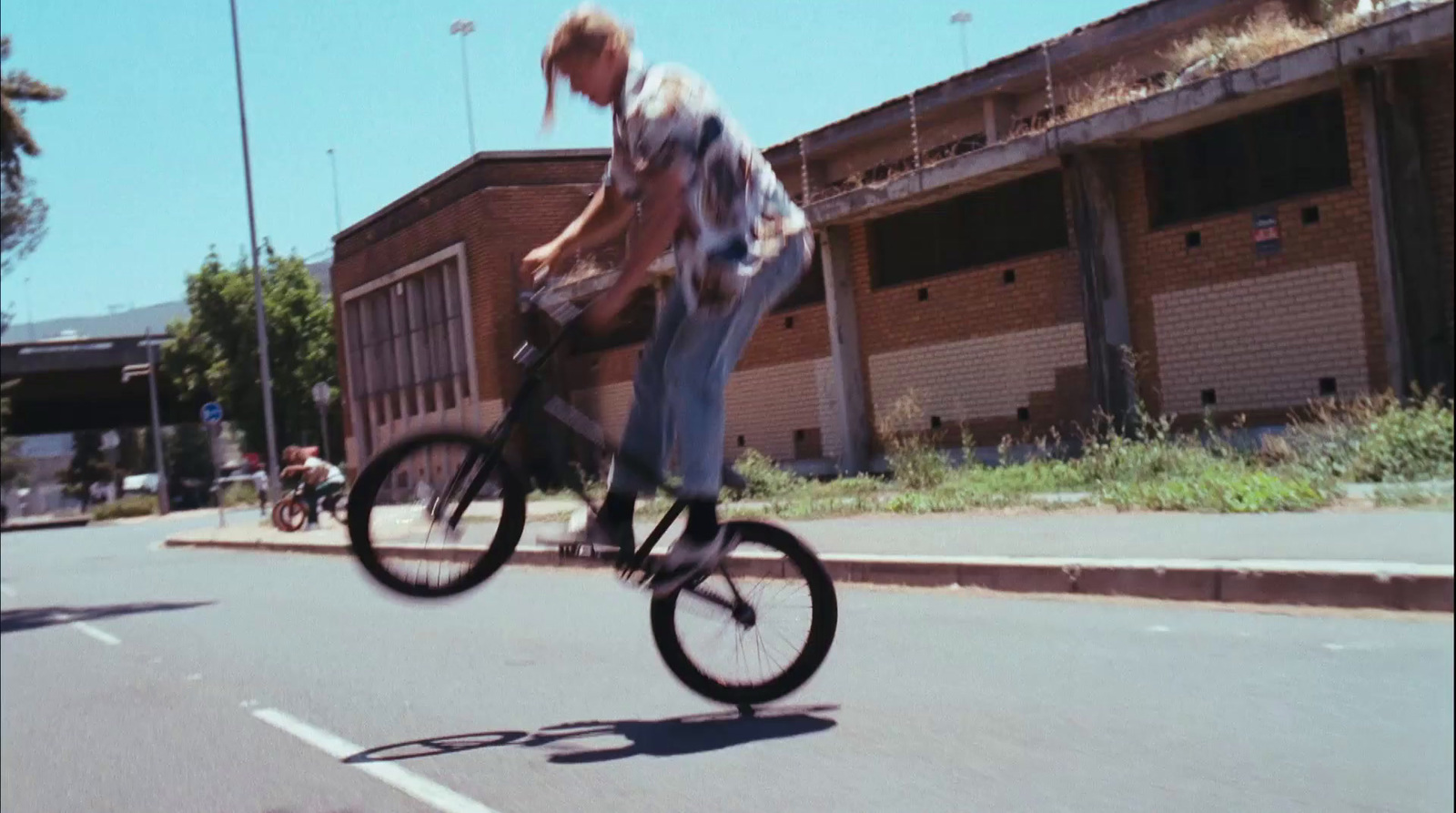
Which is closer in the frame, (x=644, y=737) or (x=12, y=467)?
(x=644, y=737)

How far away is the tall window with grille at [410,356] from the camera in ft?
8.28

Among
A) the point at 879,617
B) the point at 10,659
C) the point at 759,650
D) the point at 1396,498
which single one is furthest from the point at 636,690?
the point at 10,659

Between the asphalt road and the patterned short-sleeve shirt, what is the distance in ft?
5.35

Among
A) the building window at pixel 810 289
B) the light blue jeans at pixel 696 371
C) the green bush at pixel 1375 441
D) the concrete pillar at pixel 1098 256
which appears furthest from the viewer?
the concrete pillar at pixel 1098 256

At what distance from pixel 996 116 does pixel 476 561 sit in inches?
138

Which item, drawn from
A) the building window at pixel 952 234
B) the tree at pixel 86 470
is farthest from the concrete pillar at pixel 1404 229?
the tree at pixel 86 470

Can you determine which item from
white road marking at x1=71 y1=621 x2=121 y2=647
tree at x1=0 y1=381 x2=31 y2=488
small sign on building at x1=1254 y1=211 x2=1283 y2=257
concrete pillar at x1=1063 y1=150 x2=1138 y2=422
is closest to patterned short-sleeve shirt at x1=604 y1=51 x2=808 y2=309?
concrete pillar at x1=1063 y1=150 x2=1138 y2=422

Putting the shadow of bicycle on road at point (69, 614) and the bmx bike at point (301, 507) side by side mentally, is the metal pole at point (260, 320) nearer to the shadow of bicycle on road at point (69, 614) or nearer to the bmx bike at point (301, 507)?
the bmx bike at point (301, 507)

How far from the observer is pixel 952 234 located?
8.59 ft

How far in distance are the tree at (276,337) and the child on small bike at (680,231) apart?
2.71 ft

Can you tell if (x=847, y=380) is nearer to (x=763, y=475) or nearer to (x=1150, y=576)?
(x=763, y=475)

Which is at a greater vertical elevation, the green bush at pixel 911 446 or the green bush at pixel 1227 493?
the green bush at pixel 911 446

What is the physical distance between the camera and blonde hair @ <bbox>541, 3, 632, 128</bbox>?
1.74 metres

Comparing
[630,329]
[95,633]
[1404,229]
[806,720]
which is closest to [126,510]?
[95,633]
